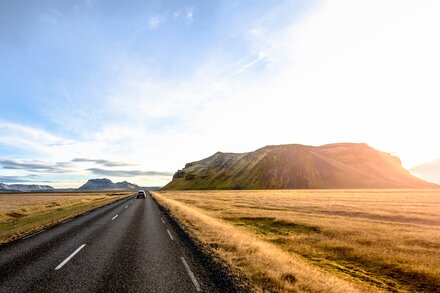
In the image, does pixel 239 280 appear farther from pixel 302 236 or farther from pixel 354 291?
pixel 302 236

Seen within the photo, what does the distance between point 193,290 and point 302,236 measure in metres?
12.3

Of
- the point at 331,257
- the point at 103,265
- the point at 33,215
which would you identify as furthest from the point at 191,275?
the point at 33,215

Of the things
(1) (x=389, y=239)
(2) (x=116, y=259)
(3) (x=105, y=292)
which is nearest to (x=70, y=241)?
(2) (x=116, y=259)

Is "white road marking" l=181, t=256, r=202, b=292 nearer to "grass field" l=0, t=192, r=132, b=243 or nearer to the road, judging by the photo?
the road

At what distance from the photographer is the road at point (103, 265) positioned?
28.2ft

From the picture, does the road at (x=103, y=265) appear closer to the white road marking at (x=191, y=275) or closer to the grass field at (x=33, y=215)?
the white road marking at (x=191, y=275)

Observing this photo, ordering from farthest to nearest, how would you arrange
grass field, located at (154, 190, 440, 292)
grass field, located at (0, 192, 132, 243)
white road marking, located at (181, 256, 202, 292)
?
grass field, located at (0, 192, 132, 243) < grass field, located at (154, 190, 440, 292) < white road marking, located at (181, 256, 202, 292)

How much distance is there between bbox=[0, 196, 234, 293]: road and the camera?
8594 mm

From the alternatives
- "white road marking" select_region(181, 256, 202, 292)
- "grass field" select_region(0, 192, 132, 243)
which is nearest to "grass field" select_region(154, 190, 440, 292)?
"white road marking" select_region(181, 256, 202, 292)

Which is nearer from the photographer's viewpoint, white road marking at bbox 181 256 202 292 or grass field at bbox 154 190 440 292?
white road marking at bbox 181 256 202 292

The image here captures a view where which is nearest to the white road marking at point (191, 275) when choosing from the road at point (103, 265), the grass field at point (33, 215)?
the road at point (103, 265)

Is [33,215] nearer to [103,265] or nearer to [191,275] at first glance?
[103,265]

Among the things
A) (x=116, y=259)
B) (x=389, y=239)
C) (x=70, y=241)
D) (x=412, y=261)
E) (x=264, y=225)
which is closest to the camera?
(x=116, y=259)

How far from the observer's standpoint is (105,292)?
8.07 metres
